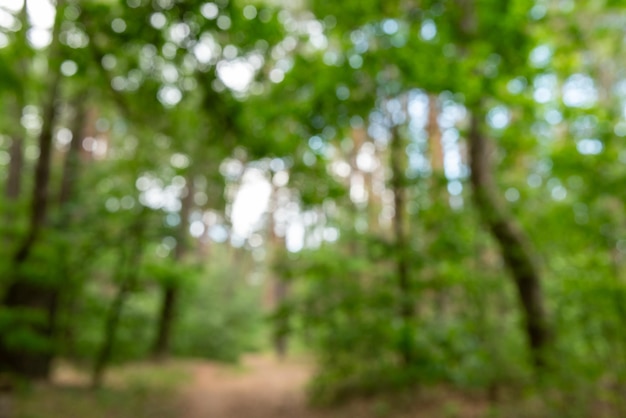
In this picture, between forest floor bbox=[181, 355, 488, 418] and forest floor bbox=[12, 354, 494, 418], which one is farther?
forest floor bbox=[181, 355, 488, 418]

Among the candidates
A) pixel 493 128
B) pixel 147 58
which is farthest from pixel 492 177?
pixel 147 58

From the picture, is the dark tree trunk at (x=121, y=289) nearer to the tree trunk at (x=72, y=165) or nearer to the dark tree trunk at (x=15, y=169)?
the tree trunk at (x=72, y=165)

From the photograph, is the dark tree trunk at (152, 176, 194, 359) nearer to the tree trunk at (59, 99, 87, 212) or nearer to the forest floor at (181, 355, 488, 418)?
the forest floor at (181, 355, 488, 418)

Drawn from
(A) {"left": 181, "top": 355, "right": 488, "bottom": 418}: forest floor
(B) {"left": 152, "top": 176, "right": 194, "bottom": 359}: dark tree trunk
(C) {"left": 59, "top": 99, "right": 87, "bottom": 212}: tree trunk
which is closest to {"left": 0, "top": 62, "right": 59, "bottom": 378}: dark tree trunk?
(C) {"left": 59, "top": 99, "right": 87, "bottom": 212}: tree trunk

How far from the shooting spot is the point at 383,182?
6891 millimetres

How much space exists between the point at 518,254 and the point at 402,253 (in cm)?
132

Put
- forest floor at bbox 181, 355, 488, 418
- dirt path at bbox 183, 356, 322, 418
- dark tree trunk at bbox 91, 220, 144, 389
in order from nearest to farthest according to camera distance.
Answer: forest floor at bbox 181, 355, 488, 418 → dark tree trunk at bbox 91, 220, 144, 389 → dirt path at bbox 183, 356, 322, 418

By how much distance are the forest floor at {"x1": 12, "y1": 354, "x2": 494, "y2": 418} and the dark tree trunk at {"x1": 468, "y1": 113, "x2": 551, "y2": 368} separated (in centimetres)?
111

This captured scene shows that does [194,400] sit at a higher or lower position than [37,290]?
lower

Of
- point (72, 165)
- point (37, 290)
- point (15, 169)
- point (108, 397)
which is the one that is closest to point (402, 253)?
point (108, 397)

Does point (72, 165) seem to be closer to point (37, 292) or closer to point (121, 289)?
point (37, 292)

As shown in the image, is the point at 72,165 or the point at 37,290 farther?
the point at 72,165

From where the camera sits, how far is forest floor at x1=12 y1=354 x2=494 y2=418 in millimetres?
6559

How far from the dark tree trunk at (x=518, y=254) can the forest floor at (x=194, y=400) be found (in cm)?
111
